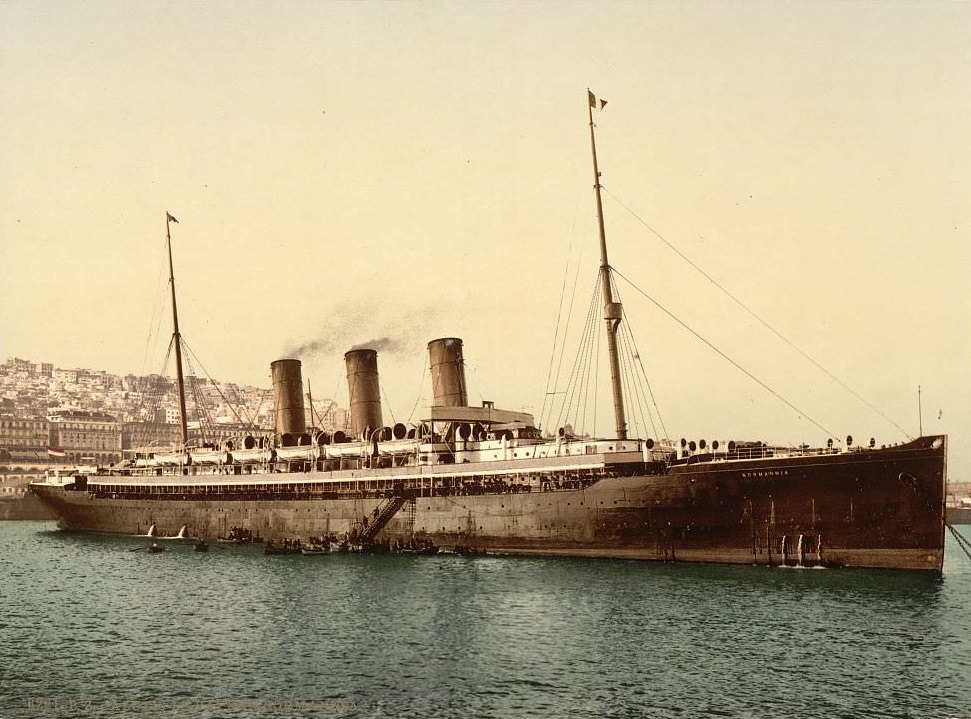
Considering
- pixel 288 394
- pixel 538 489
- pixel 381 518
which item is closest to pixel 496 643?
pixel 538 489

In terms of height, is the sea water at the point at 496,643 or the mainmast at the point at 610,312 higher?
the mainmast at the point at 610,312

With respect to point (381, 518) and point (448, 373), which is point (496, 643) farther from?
point (448, 373)

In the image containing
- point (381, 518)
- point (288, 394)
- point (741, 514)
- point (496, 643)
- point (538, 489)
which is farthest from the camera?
point (288, 394)

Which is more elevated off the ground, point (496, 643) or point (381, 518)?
point (381, 518)

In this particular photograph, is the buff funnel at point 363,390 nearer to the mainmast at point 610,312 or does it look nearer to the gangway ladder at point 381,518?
the gangway ladder at point 381,518

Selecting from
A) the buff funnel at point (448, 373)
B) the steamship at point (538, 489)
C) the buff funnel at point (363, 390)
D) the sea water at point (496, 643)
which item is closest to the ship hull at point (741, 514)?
the steamship at point (538, 489)
